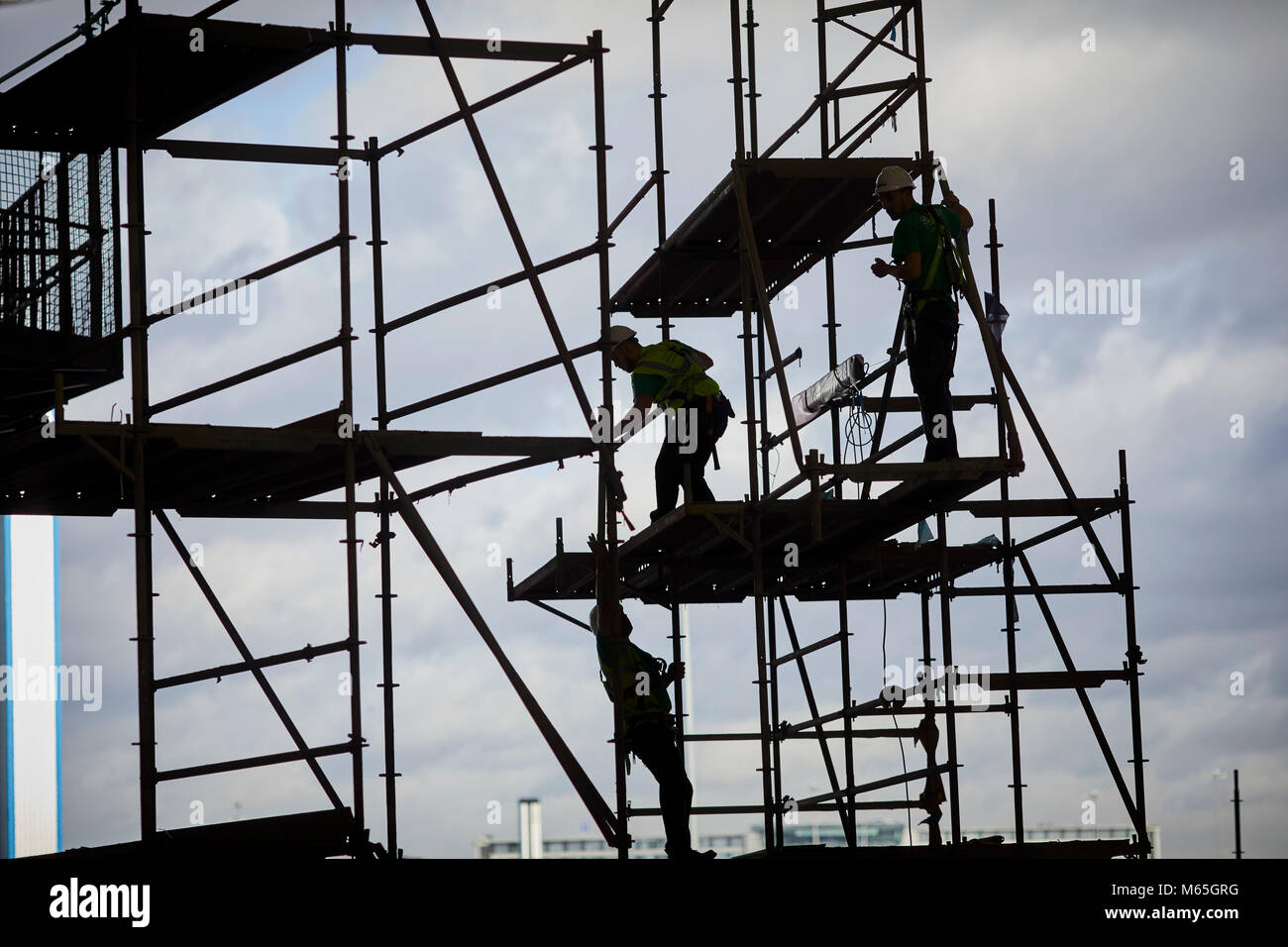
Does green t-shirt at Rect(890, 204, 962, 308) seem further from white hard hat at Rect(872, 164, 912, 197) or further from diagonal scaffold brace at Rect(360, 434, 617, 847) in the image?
diagonal scaffold brace at Rect(360, 434, 617, 847)

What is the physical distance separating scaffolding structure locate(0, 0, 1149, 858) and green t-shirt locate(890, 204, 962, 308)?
1.31ft

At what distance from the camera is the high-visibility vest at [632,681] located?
58.0ft

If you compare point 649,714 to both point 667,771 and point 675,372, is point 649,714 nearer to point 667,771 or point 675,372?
point 667,771

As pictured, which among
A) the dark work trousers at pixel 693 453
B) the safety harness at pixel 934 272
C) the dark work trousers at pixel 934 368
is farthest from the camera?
the dark work trousers at pixel 693 453

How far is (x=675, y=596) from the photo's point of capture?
20.0m

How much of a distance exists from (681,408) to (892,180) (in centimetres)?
274

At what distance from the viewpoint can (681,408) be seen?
1875 cm

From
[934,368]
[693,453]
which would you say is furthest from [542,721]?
[934,368]

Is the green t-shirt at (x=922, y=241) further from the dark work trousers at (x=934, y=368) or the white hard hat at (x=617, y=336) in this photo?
the white hard hat at (x=617, y=336)

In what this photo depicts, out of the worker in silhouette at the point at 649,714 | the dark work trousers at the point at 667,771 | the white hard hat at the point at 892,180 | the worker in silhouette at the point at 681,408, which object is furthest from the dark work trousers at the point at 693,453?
the white hard hat at the point at 892,180

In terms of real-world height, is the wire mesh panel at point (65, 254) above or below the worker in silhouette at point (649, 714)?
above

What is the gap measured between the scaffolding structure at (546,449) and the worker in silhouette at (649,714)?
1.31 feet
